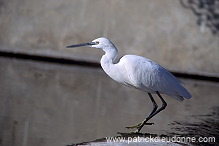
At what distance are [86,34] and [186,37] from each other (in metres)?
2.62

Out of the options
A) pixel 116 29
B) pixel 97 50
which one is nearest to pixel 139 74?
pixel 97 50

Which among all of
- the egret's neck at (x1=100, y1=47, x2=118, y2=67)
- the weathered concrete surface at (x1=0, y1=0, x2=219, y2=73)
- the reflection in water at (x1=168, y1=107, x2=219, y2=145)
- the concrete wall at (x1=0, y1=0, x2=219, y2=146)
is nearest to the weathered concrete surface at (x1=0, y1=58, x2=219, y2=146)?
the concrete wall at (x1=0, y1=0, x2=219, y2=146)

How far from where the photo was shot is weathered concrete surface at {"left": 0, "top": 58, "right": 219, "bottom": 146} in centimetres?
575

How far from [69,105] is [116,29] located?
20.0 feet

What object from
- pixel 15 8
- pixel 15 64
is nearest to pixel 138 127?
pixel 15 64

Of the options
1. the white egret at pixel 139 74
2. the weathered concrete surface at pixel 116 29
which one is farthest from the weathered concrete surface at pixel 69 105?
the weathered concrete surface at pixel 116 29

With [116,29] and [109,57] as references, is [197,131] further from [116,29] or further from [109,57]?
[116,29]

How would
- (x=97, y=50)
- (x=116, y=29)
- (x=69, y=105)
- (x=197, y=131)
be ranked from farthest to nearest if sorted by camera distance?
(x=116, y=29), (x=97, y=50), (x=69, y=105), (x=197, y=131)

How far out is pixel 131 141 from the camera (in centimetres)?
504

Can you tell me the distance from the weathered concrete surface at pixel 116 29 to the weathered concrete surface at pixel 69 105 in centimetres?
116

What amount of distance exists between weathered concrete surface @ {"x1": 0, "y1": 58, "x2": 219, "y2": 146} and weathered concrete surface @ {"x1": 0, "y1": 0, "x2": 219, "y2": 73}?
116 centimetres

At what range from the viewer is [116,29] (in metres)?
13.4

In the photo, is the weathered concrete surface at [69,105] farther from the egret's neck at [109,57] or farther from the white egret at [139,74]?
the egret's neck at [109,57]

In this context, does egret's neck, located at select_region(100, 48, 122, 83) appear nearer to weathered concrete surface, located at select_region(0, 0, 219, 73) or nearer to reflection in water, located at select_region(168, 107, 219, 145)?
reflection in water, located at select_region(168, 107, 219, 145)
